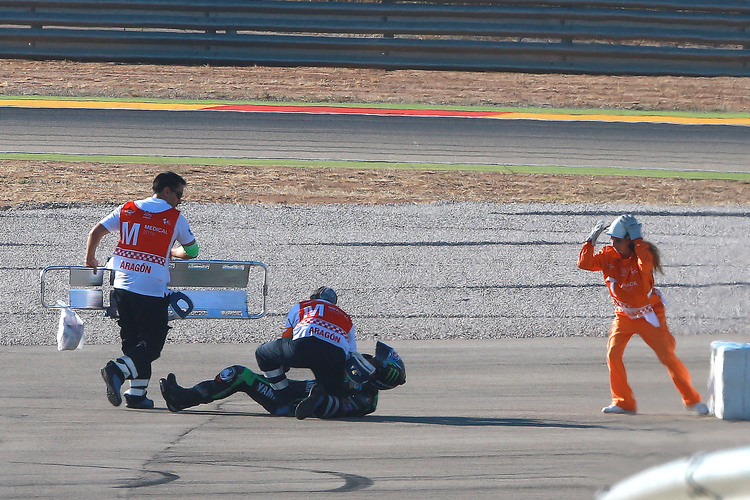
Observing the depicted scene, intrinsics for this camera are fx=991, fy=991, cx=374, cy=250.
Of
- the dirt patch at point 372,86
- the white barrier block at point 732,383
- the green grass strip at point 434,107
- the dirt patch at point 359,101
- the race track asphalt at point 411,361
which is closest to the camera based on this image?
the race track asphalt at point 411,361

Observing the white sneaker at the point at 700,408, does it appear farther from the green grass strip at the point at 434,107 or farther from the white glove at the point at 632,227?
the green grass strip at the point at 434,107

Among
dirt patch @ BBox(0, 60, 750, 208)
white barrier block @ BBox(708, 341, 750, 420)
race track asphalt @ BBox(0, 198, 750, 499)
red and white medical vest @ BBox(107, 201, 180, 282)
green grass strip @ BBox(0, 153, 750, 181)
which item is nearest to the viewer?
race track asphalt @ BBox(0, 198, 750, 499)

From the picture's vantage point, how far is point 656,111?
784 inches

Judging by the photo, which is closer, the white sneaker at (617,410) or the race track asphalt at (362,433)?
the race track asphalt at (362,433)

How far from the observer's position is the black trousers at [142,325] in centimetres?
693

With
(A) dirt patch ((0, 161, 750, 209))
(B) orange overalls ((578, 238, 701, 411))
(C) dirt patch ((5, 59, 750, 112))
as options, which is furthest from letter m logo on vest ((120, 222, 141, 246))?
(C) dirt patch ((5, 59, 750, 112))

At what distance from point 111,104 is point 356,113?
190 inches

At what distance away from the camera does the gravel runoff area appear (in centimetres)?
1005

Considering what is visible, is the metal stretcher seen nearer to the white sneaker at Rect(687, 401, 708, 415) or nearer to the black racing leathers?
the black racing leathers

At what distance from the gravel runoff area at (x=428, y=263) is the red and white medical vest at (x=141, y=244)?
104 inches

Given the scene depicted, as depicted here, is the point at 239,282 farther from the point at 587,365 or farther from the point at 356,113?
the point at 356,113

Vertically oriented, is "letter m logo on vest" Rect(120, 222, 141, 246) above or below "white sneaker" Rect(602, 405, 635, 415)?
above

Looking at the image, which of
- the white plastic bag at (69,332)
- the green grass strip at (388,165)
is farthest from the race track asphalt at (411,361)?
the green grass strip at (388,165)

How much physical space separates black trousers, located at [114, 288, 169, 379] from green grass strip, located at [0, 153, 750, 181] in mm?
9643
